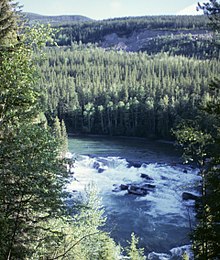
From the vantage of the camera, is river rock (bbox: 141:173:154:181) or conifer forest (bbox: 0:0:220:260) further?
river rock (bbox: 141:173:154:181)

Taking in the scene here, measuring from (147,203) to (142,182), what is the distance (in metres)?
7.78

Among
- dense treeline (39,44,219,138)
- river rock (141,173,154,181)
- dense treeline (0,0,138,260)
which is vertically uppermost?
dense treeline (0,0,138,260)

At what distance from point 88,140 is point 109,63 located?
93.4 metres

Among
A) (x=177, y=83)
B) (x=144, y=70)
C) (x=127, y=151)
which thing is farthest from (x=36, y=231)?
(x=144, y=70)

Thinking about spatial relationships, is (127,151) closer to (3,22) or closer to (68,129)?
(68,129)

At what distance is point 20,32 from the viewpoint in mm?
9852

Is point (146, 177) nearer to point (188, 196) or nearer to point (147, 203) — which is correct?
point (147, 203)

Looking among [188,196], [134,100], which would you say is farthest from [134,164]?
[134,100]

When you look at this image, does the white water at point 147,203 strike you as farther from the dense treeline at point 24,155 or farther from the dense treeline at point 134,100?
the dense treeline at point 134,100

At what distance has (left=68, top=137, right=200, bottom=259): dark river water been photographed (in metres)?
33.7

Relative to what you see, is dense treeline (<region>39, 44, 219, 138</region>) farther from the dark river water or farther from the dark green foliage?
the dark green foliage

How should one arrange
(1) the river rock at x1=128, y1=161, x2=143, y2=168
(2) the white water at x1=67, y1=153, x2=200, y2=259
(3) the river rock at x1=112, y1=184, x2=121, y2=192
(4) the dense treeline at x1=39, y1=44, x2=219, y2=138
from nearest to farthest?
(2) the white water at x1=67, y1=153, x2=200, y2=259 → (3) the river rock at x1=112, y1=184, x2=121, y2=192 → (1) the river rock at x1=128, y1=161, x2=143, y2=168 → (4) the dense treeline at x1=39, y1=44, x2=219, y2=138

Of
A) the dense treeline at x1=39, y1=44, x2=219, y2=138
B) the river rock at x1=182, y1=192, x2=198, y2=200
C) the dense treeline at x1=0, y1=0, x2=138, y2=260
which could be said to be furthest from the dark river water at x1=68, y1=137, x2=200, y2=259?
the dense treeline at x1=39, y1=44, x2=219, y2=138

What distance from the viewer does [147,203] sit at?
42125mm
